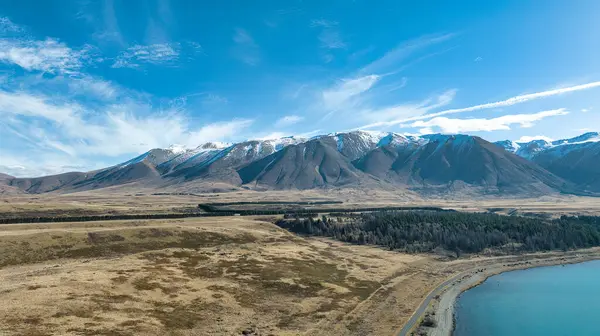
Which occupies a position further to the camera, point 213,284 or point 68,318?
point 213,284

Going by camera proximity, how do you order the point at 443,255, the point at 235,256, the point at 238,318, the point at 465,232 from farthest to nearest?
1. the point at 465,232
2. the point at 443,255
3. the point at 235,256
4. the point at 238,318

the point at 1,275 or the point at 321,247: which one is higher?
the point at 1,275

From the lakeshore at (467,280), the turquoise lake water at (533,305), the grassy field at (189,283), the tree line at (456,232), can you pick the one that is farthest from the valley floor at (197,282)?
the tree line at (456,232)

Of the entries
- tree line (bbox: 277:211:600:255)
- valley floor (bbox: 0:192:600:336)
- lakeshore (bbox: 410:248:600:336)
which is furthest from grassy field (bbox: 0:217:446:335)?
tree line (bbox: 277:211:600:255)

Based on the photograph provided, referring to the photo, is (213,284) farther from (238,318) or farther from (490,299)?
(490,299)

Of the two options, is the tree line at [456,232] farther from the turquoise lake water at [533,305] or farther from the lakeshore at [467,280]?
the turquoise lake water at [533,305]

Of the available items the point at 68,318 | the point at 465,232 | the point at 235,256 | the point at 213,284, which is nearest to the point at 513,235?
the point at 465,232

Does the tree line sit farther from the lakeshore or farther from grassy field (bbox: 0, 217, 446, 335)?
grassy field (bbox: 0, 217, 446, 335)
